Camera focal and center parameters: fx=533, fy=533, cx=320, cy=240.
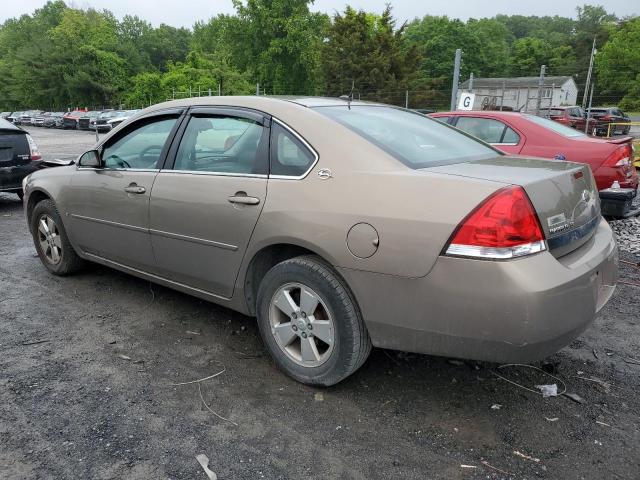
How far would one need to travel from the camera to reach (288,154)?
9.91 feet

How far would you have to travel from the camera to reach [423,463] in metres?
2.36

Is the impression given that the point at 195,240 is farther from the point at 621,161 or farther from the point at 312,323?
the point at 621,161

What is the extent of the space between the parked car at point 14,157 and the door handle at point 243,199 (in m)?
6.37

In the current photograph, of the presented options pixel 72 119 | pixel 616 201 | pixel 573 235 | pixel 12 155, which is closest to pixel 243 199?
pixel 573 235

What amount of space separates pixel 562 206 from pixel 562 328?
59 centimetres

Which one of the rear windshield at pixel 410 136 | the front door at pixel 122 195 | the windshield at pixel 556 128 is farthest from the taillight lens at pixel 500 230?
the windshield at pixel 556 128

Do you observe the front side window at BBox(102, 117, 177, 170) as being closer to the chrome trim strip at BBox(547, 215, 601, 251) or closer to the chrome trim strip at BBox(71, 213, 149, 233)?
the chrome trim strip at BBox(71, 213, 149, 233)

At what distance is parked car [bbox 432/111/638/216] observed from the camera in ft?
Result: 21.0

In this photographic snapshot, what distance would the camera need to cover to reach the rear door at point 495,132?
6902 mm

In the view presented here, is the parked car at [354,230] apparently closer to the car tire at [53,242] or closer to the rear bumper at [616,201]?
the car tire at [53,242]

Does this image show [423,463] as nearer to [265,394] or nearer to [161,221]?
[265,394]

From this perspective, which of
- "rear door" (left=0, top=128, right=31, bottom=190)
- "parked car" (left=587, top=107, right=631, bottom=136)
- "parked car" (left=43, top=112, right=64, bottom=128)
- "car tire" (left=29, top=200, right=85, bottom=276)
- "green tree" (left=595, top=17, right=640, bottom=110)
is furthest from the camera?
"parked car" (left=43, top=112, right=64, bottom=128)

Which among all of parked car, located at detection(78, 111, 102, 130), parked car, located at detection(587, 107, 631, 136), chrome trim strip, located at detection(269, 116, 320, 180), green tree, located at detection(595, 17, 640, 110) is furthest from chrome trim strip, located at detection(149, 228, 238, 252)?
green tree, located at detection(595, 17, 640, 110)

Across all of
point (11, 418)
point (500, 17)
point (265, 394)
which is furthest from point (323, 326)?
point (500, 17)
